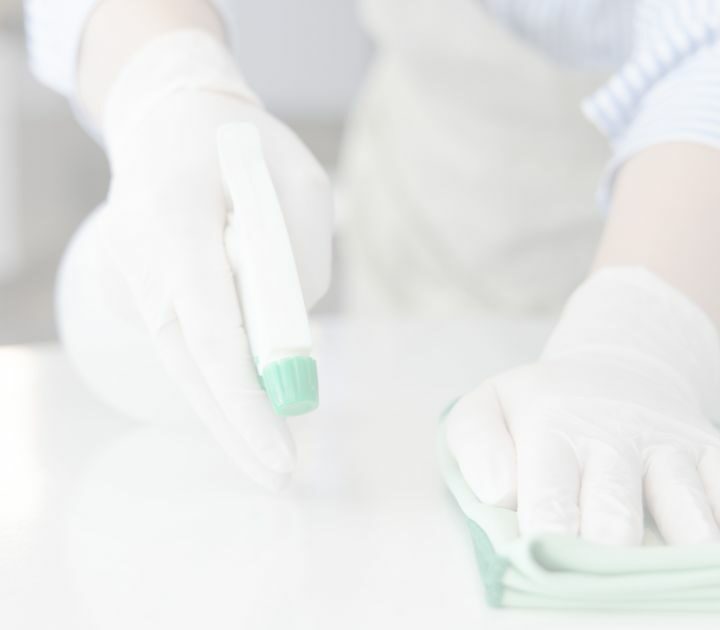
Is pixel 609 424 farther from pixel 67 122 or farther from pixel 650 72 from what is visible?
pixel 67 122

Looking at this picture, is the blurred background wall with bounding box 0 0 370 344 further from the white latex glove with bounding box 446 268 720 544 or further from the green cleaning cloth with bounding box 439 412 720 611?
the green cleaning cloth with bounding box 439 412 720 611

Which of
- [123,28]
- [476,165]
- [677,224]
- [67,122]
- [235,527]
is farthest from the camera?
[67,122]

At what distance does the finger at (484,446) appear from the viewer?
0.52 m

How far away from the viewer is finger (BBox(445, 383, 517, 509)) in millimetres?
518

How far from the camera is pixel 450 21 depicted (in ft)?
4.03

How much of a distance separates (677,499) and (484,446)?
0.33ft

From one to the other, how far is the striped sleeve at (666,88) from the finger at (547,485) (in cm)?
27

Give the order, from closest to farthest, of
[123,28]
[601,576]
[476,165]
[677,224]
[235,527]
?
1. [601,576]
2. [235,527]
3. [677,224]
4. [123,28]
5. [476,165]

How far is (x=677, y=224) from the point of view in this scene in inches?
26.4

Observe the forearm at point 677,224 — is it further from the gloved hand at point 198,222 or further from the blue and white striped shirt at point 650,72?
the gloved hand at point 198,222

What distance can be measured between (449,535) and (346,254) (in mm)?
1201

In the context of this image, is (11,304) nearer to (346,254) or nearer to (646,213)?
(346,254)

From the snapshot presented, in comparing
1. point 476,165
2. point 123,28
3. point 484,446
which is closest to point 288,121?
point 476,165

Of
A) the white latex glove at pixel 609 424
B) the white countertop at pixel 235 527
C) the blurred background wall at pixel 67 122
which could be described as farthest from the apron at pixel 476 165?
the blurred background wall at pixel 67 122
